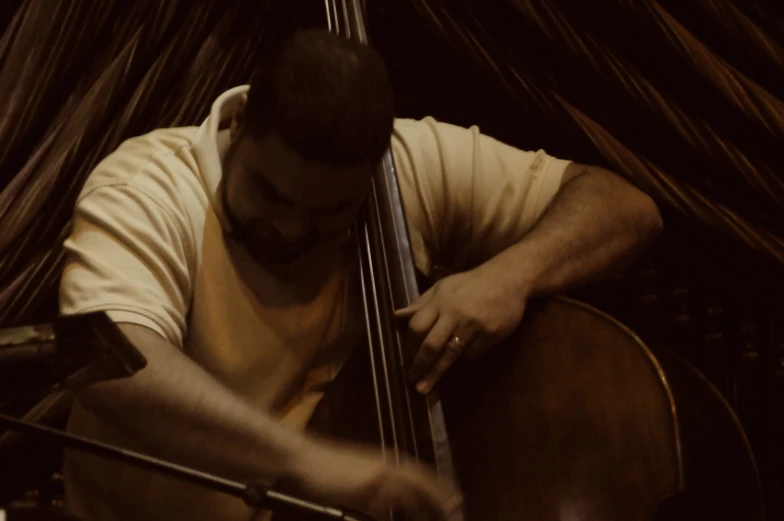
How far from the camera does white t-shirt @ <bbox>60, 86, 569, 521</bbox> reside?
936 mm

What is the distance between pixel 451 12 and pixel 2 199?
65 centimetres

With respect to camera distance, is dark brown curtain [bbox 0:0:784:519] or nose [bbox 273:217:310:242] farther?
dark brown curtain [bbox 0:0:784:519]

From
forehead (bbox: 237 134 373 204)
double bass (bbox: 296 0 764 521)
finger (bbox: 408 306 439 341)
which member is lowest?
double bass (bbox: 296 0 764 521)

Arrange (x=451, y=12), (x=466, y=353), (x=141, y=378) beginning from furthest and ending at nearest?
(x=451, y=12) < (x=466, y=353) < (x=141, y=378)

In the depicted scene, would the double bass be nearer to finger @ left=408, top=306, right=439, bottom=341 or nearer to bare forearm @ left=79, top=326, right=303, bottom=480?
finger @ left=408, top=306, right=439, bottom=341

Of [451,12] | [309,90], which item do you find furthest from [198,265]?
[451,12]

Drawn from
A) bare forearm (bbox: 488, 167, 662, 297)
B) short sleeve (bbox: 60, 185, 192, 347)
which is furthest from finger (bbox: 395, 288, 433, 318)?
short sleeve (bbox: 60, 185, 192, 347)

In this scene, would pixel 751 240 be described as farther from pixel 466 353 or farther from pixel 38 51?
pixel 38 51

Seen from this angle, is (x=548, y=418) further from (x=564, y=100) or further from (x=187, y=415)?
(x=564, y=100)

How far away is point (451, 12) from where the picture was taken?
1.33m

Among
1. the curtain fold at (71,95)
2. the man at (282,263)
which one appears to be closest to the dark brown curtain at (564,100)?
the curtain fold at (71,95)

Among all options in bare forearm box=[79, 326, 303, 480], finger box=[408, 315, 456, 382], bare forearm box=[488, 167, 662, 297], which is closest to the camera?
bare forearm box=[79, 326, 303, 480]

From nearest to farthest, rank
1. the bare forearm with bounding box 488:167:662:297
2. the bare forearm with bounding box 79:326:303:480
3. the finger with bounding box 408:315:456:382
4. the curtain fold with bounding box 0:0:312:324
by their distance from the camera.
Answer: the bare forearm with bounding box 79:326:303:480 < the finger with bounding box 408:315:456:382 < the bare forearm with bounding box 488:167:662:297 < the curtain fold with bounding box 0:0:312:324

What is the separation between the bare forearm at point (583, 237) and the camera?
107cm
